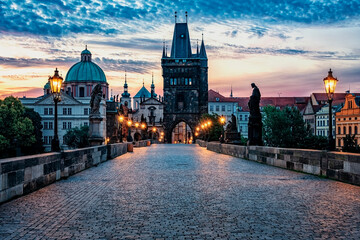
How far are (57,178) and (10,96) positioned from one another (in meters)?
62.2

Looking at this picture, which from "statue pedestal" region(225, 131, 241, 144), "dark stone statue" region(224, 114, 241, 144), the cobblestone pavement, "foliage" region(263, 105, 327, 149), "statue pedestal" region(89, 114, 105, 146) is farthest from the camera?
"foliage" region(263, 105, 327, 149)

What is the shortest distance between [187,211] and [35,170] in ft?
15.7

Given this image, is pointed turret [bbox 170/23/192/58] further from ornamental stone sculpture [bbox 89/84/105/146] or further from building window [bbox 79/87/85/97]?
ornamental stone sculpture [bbox 89/84/105/146]

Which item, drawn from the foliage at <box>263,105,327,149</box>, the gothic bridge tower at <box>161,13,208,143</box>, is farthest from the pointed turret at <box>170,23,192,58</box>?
the foliage at <box>263,105,327,149</box>

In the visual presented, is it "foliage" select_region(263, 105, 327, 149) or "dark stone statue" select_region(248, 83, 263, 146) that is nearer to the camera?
"dark stone statue" select_region(248, 83, 263, 146)

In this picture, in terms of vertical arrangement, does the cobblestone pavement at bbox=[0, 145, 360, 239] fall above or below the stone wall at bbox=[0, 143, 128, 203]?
below

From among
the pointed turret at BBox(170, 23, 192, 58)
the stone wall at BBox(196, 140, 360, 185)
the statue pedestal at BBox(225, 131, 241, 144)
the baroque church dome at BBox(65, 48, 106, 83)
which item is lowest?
the stone wall at BBox(196, 140, 360, 185)

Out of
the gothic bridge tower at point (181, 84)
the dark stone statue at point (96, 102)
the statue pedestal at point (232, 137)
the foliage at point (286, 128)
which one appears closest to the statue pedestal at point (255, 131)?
the dark stone statue at point (96, 102)

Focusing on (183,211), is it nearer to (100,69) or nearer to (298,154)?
(298,154)

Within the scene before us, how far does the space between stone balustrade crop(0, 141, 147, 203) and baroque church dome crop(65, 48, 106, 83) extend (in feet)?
322

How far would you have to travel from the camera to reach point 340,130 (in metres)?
82.1

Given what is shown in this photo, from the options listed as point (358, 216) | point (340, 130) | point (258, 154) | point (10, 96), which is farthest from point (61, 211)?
point (340, 130)

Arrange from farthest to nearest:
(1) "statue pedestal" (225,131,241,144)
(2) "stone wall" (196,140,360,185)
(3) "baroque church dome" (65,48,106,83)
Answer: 1. (3) "baroque church dome" (65,48,106,83)
2. (1) "statue pedestal" (225,131,241,144)
3. (2) "stone wall" (196,140,360,185)

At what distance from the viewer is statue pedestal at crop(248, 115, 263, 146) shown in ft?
85.3
